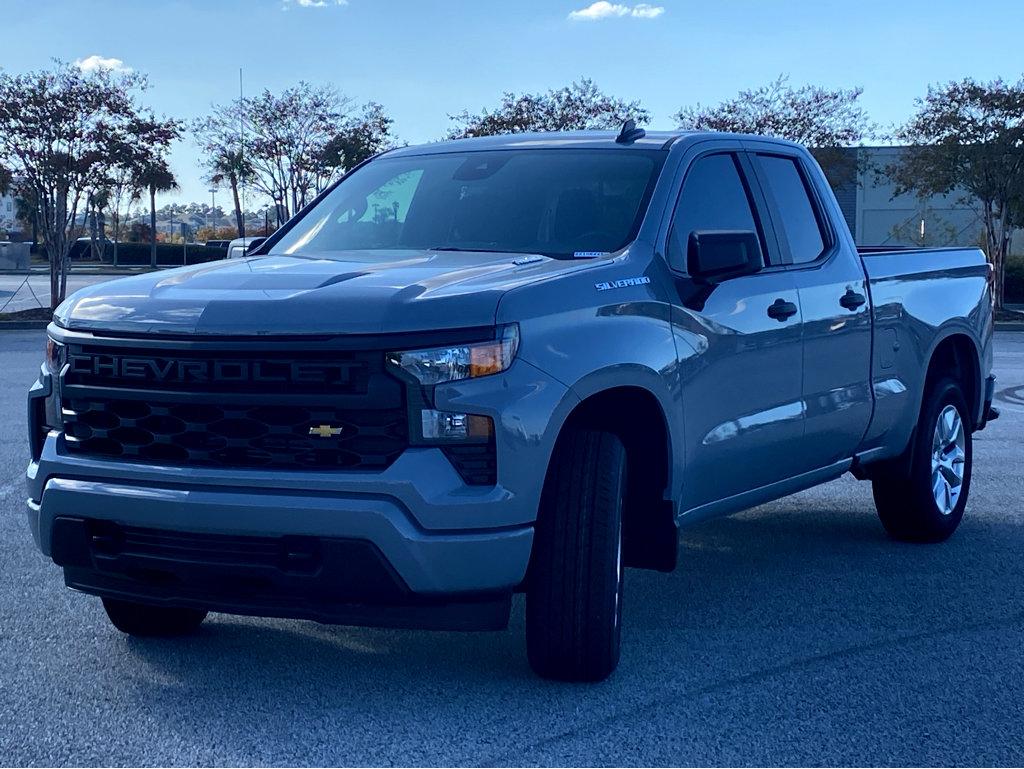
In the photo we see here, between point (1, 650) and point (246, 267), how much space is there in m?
1.63

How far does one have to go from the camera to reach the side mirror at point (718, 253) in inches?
211

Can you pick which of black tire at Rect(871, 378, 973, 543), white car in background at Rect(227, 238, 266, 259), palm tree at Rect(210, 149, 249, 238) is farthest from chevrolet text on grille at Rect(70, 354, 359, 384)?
palm tree at Rect(210, 149, 249, 238)

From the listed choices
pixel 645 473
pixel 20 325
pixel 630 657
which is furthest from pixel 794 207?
pixel 20 325

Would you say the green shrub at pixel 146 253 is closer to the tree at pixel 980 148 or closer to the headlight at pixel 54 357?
the tree at pixel 980 148

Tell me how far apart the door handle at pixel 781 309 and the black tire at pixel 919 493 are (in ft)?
5.12

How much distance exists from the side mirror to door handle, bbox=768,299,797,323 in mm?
450

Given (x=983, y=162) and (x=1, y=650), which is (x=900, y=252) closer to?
(x=1, y=650)

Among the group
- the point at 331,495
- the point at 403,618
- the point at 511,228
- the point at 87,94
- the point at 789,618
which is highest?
the point at 87,94

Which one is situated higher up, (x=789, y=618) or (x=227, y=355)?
(x=227, y=355)

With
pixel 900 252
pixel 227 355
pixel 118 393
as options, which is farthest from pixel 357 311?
pixel 900 252

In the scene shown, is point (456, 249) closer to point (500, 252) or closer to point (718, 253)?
point (500, 252)

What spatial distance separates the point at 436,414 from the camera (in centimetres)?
436

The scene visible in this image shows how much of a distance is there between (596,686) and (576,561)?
47 cm

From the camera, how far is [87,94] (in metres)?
28.5
